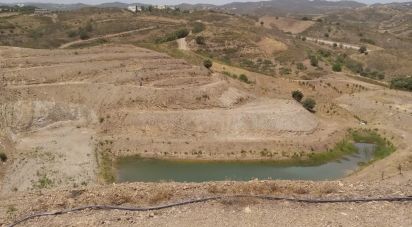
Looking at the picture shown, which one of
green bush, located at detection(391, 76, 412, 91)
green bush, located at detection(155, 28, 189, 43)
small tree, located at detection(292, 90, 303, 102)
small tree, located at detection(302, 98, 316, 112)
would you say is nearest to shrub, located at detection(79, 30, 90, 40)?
green bush, located at detection(155, 28, 189, 43)

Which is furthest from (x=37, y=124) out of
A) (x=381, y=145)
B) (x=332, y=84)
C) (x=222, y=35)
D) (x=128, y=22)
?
(x=128, y=22)

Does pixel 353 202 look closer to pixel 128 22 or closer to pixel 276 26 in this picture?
pixel 128 22

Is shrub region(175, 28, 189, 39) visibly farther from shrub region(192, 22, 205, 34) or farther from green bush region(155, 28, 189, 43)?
shrub region(192, 22, 205, 34)

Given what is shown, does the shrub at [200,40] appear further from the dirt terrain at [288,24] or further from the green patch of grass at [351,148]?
the dirt terrain at [288,24]

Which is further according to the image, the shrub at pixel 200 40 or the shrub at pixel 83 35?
the shrub at pixel 83 35

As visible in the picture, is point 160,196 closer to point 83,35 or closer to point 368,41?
point 83,35

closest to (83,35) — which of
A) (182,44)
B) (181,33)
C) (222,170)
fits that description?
(181,33)

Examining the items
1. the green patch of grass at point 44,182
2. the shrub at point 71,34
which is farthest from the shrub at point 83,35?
the green patch of grass at point 44,182
